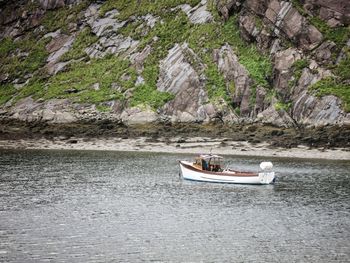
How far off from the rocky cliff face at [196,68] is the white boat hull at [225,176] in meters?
34.3

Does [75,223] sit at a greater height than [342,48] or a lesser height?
lesser

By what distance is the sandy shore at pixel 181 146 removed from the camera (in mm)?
86375

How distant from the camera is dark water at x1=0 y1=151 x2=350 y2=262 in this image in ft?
110

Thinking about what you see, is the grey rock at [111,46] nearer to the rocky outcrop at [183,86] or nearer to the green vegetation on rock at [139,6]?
the green vegetation on rock at [139,6]

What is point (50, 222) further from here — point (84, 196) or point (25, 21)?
point (25, 21)

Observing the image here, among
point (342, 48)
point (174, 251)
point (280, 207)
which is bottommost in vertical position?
point (280, 207)

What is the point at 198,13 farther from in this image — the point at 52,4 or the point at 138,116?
the point at 52,4

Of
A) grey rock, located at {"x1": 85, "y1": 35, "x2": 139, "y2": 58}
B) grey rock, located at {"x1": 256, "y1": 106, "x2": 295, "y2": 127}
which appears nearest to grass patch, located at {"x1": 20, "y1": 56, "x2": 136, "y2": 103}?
grey rock, located at {"x1": 85, "y1": 35, "x2": 139, "y2": 58}

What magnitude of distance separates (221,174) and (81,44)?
78.1m

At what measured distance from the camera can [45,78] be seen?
12800 cm

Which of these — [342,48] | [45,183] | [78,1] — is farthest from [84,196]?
[78,1]

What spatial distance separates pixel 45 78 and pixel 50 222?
91.2m

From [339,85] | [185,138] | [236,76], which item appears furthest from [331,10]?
[185,138]

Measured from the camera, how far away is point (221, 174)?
64.8 m
